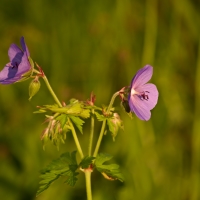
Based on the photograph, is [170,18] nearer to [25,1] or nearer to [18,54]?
[25,1]

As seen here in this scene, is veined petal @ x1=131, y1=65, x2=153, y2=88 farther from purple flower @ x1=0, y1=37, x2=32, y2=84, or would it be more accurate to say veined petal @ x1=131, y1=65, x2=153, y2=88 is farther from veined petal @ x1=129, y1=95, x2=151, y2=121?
purple flower @ x1=0, y1=37, x2=32, y2=84

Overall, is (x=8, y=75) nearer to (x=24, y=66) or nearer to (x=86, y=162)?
(x=24, y=66)

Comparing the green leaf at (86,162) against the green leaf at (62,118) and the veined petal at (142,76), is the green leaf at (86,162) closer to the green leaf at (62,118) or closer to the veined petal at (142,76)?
the green leaf at (62,118)

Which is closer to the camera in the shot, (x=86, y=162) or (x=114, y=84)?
(x=86, y=162)

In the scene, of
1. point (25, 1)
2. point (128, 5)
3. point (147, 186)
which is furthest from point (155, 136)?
point (25, 1)

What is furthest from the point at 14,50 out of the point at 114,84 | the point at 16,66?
the point at 114,84

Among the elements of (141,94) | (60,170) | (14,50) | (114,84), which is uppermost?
(114,84)

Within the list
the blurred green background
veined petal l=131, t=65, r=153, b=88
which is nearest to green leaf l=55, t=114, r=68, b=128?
veined petal l=131, t=65, r=153, b=88
